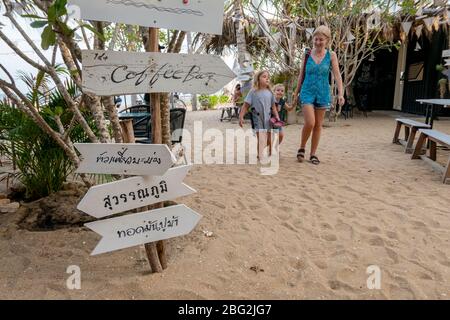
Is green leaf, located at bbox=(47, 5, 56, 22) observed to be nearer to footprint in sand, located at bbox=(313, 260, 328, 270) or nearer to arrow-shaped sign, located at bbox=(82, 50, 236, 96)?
arrow-shaped sign, located at bbox=(82, 50, 236, 96)

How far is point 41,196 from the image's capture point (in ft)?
9.20

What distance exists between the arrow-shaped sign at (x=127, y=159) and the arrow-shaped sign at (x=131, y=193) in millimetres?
56

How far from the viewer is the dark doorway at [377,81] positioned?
12.8m

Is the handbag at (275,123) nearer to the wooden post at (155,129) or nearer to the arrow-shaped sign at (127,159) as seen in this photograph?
the wooden post at (155,129)

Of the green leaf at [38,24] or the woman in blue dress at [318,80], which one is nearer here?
the green leaf at [38,24]

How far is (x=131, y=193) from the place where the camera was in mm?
1627

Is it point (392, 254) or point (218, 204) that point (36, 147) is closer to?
point (218, 204)

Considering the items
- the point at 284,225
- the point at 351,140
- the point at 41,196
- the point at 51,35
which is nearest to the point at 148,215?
the point at 51,35

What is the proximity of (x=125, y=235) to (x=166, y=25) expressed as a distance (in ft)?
3.34

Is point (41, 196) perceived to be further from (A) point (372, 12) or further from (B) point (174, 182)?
(A) point (372, 12)

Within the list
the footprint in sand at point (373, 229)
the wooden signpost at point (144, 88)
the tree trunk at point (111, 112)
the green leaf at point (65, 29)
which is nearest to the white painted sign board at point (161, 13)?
the wooden signpost at point (144, 88)

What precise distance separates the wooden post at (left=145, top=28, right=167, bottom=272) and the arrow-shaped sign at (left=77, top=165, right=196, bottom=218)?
13 centimetres

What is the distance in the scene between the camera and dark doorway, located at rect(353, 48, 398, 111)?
12.8 metres
